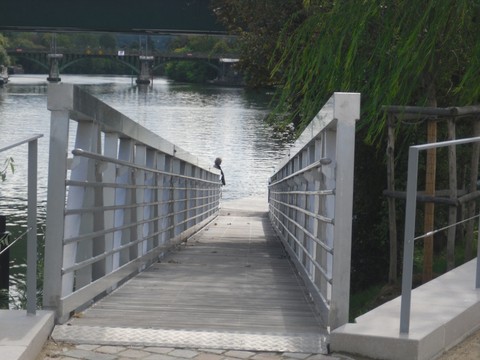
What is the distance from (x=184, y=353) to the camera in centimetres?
496

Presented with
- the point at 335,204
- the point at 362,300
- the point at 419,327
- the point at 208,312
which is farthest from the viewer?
the point at 362,300

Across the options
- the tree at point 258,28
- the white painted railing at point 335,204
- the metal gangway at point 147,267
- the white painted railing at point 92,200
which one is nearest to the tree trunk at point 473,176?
the metal gangway at point 147,267

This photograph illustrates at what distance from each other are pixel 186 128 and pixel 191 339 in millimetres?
58709

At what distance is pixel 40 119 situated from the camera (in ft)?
193

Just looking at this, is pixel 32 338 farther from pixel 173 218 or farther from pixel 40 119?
pixel 40 119

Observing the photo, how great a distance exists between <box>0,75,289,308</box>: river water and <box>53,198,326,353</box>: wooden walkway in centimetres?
976

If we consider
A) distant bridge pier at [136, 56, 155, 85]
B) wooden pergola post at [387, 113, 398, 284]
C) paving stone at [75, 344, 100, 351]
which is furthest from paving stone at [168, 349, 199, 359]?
distant bridge pier at [136, 56, 155, 85]

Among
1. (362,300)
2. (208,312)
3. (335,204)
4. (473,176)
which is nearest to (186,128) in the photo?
(362,300)

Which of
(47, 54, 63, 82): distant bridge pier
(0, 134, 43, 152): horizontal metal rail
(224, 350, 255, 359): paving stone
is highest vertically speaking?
(47, 54, 63, 82): distant bridge pier

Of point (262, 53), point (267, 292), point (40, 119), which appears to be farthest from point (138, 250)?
point (40, 119)

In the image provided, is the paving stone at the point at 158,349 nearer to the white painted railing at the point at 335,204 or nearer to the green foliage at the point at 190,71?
the white painted railing at the point at 335,204

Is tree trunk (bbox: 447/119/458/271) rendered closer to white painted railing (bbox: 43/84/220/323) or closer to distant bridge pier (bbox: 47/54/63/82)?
white painted railing (bbox: 43/84/220/323)

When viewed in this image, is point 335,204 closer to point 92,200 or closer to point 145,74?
point 92,200

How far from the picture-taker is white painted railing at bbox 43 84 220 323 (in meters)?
5.37
